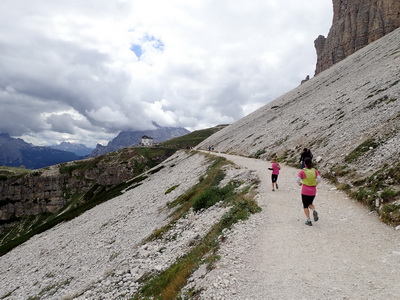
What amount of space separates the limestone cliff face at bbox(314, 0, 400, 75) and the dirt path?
157577 mm

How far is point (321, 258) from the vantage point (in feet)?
33.3

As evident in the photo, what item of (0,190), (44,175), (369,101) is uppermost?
(369,101)

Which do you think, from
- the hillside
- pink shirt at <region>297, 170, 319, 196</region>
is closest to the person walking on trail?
pink shirt at <region>297, 170, 319, 196</region>

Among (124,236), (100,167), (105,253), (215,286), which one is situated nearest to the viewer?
(215,286)

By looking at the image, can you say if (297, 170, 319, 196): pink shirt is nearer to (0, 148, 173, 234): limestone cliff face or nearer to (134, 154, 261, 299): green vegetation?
(134, 154, 261, 299): green vegetation

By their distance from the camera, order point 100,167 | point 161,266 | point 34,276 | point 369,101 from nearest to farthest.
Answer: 1. point 161,266
2. point 34,276
3. point 369,101
4. point 100,167

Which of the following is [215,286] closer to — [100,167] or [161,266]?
[161,266]

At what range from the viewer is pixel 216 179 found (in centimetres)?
2891

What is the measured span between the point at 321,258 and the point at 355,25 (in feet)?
578

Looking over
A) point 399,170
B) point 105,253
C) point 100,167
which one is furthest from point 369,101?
point 100,167

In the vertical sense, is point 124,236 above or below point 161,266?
below

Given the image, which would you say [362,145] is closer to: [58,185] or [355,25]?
[355,25]

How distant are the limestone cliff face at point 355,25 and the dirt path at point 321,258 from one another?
15758 centimetres

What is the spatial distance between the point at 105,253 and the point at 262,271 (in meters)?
20.4
